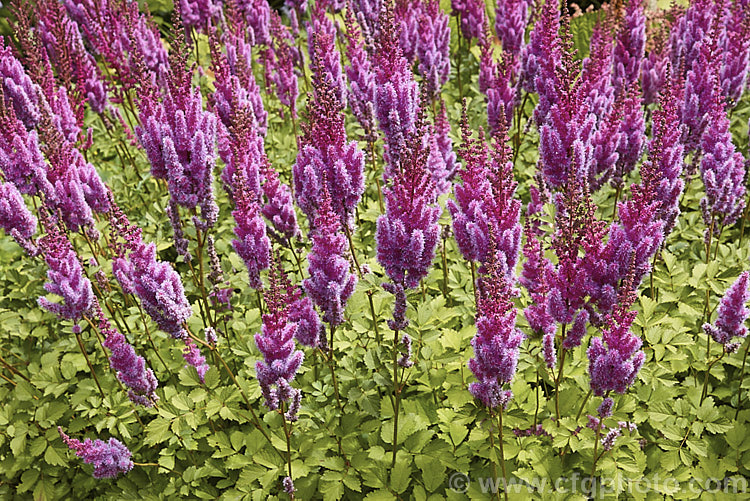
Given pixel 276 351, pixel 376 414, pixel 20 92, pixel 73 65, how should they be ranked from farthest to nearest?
pixel 73 65, pixel 20 92, pixel 376 414, pixel 276 351

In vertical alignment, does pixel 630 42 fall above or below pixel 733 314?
above

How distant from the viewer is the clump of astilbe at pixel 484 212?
8.38 ft

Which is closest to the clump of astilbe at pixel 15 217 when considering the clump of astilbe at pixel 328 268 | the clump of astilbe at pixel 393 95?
the clump of astilbe at pixel 328 268

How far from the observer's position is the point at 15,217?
331 cm

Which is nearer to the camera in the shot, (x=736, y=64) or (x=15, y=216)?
(x=15, y=216)

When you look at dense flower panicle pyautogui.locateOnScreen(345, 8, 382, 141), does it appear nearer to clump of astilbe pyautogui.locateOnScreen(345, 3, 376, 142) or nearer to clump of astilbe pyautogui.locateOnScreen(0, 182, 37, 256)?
clump of astilbe pyautogui.locateOnScreen(345, 3, 376, 142)

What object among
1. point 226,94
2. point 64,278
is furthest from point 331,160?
point 64,278

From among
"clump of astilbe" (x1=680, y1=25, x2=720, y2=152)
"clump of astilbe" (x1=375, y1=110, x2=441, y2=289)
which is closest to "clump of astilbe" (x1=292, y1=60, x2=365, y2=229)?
"clump of astilbe" (x1=375, y1=110, x2=441, y2=289)

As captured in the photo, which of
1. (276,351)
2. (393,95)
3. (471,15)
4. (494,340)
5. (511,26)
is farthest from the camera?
(471,15)

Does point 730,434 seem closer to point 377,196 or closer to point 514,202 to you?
point 514,202

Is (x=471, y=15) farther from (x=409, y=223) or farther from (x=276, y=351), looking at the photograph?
(x=276, y=351)

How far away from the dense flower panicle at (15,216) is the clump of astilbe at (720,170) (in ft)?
14.3

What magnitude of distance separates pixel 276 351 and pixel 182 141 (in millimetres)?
1249

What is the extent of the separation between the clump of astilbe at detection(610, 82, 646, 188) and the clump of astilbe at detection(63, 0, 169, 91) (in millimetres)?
3962
